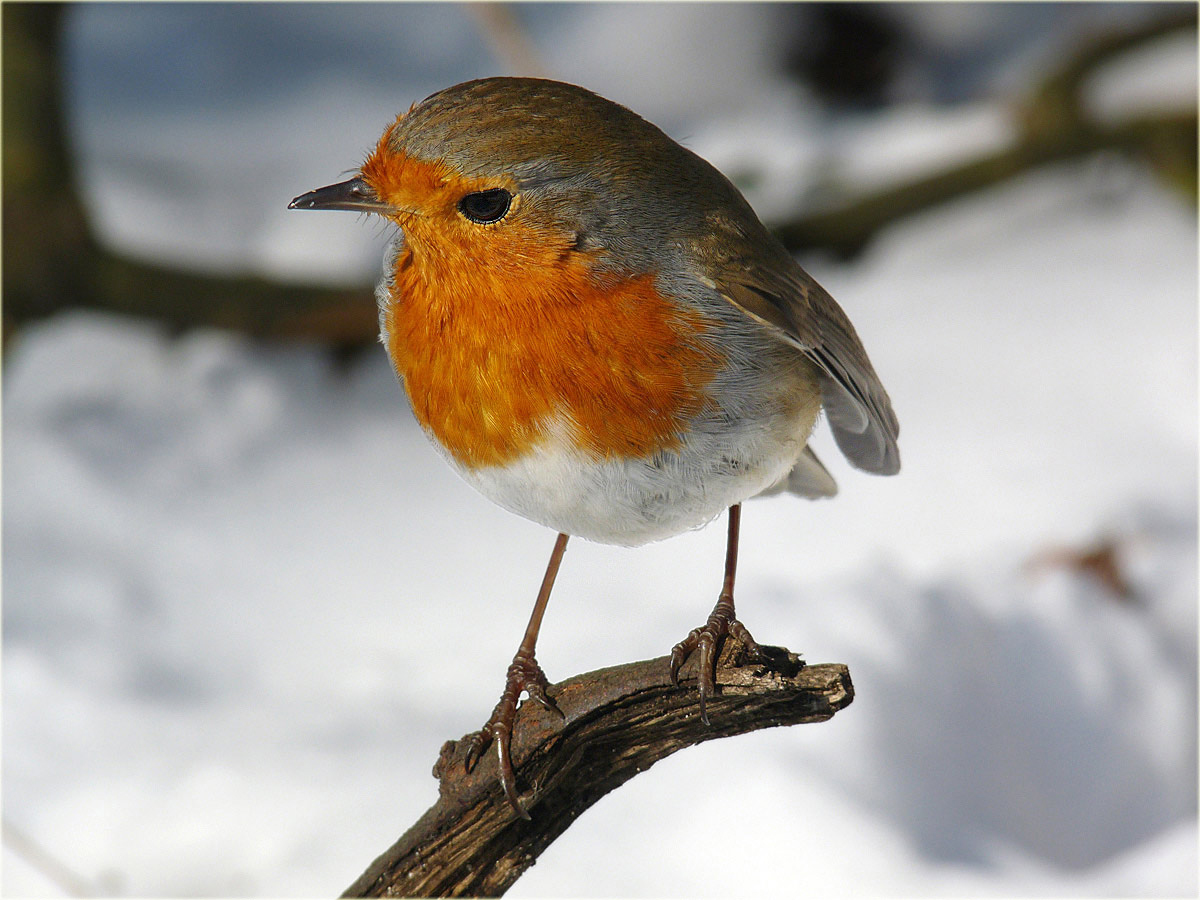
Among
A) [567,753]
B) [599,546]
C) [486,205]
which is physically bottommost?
[567,753]

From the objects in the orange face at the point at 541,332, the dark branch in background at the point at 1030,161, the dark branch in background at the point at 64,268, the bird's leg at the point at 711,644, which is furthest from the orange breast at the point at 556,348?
the dark branch in background at the point at 1030,161

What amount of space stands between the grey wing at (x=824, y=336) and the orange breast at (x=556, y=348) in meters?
0.10

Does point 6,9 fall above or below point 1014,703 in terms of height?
above

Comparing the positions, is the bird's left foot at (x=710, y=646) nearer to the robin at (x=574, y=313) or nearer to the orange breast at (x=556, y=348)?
the robin at (x=574, y=313)

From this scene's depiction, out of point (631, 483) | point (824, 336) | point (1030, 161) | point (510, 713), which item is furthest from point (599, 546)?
point (1030, 161)

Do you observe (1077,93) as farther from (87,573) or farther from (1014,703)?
(87,573)

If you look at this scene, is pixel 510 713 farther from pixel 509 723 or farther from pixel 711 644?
pixel 711 644

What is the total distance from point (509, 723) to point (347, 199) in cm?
72

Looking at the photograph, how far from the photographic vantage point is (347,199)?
146 cm

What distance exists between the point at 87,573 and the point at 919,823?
227 cm

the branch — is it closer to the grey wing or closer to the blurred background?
the grey wing

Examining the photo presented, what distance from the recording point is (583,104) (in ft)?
4.77

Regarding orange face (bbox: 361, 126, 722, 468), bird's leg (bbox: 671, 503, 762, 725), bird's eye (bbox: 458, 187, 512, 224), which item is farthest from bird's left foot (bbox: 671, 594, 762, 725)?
bird's eye (bbox: 458, 187, 512, 224)

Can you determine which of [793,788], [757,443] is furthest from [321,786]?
[757,443]
